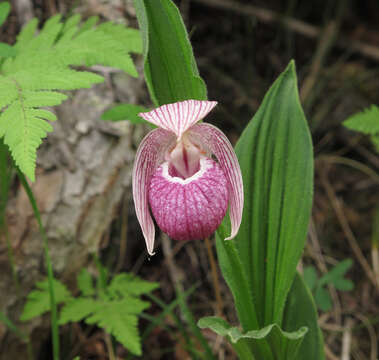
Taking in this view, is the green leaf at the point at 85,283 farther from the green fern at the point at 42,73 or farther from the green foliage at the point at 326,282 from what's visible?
the green foliage at the point at 326,282

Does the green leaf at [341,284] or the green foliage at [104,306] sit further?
the green leaf at [341,284]

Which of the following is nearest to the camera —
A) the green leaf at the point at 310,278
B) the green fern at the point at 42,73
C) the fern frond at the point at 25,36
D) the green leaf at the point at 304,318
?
the green fern at the point at 42,73

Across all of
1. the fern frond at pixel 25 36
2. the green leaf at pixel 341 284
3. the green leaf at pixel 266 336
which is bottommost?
the green leaf at pixel 341 284

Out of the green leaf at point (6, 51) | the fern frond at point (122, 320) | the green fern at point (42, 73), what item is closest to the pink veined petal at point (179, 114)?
the green fern at point (42, 73)

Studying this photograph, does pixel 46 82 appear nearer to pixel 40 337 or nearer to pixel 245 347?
pixel 245 347

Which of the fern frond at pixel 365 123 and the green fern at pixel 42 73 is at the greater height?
the green fern at pixel 42 73

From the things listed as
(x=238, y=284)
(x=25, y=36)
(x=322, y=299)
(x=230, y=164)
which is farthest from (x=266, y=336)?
(x=25, y=36)

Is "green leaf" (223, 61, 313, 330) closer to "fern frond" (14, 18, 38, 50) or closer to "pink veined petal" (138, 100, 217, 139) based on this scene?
"pink veined petal" (138, 100, 217, 139)

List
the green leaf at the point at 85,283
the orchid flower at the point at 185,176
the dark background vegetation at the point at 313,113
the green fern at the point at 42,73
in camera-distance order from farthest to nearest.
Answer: the dark background vegetation at the point at 313,113 < the green leaf at the point at 85,283 < the green fern at the point at 42,73 < the orchid flower at the point at 185,176
